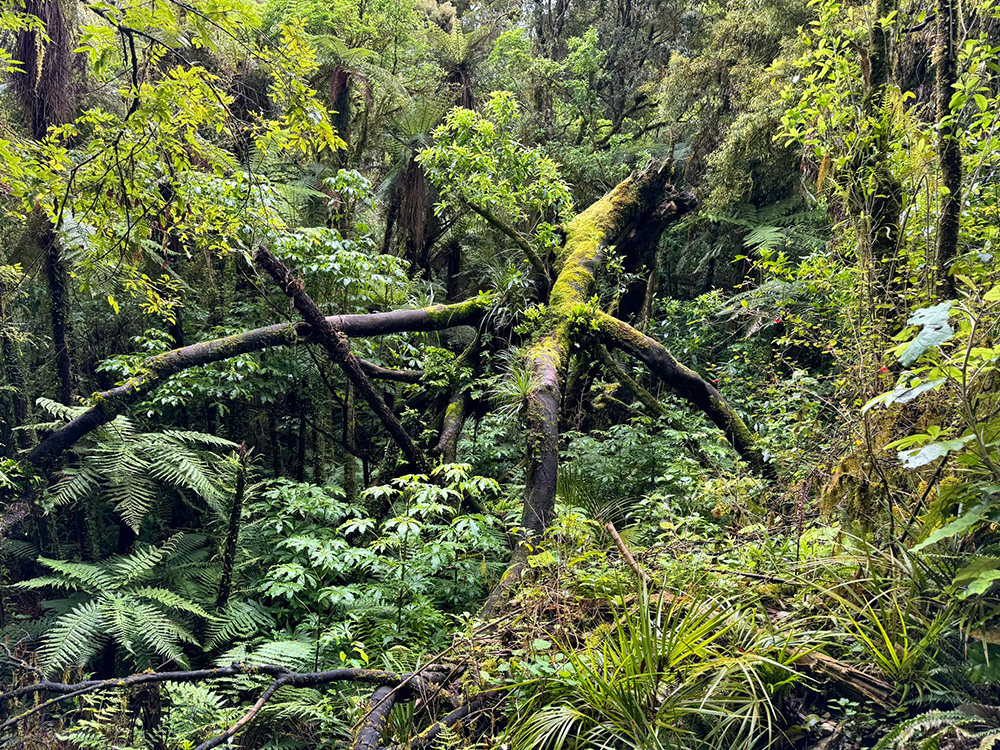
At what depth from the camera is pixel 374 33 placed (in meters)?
9.84

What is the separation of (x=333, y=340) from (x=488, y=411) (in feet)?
6.84

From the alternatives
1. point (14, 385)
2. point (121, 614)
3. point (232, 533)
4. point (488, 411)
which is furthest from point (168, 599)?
point (14, 385)

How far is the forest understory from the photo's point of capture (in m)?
1.88

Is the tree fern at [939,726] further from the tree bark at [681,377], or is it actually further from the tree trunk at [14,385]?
the tree trunk at [14,385]

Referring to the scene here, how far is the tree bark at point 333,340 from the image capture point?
4094mm

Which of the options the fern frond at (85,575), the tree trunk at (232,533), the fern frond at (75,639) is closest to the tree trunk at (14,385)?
the fern frond at (85,575)

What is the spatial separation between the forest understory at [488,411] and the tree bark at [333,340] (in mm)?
30

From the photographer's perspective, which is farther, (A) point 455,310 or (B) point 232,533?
(A) point 455,310

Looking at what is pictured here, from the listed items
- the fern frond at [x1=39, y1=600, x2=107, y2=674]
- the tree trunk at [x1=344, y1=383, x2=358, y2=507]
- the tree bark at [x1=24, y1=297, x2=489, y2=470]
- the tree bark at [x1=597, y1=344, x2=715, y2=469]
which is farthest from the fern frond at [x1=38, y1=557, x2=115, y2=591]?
the tree bark at [x1=597, y1=344, x2=715, y2=469]

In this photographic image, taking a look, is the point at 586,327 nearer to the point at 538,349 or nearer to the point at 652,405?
the point at 538,349

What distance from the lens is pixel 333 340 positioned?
4.49m

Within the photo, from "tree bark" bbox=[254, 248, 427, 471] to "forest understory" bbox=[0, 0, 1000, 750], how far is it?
3cm

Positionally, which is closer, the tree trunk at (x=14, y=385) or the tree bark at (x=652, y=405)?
the tree bark at (x=652, y=405)

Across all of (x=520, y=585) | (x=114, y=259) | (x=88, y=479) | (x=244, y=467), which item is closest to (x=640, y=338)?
(x=520, y=585)
